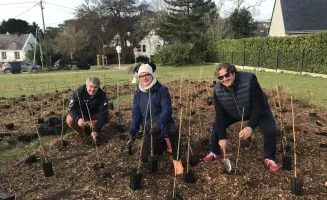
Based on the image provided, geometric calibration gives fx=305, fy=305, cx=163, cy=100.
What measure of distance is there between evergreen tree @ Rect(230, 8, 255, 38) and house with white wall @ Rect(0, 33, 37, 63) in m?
33.2

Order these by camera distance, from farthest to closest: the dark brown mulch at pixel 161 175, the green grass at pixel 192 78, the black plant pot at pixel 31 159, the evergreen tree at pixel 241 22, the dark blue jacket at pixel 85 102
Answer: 1. the evergreen tree at pixel 241 22
2. the green grass at pixel 192 78
3. the dark blue jacket at pixel 85 102
4. the black plant pot at pixel 31 159
5. the dark brown mulch at pixel 161 175

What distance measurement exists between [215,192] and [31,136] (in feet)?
9.84

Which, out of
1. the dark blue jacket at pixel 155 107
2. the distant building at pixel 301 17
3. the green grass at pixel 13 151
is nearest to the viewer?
the dark blue jacket at pixel 155 107

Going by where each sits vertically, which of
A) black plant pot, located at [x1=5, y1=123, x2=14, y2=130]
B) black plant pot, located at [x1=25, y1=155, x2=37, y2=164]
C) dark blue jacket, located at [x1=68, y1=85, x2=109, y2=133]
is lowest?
black plant pot, located at [x1=25, y1=155, x2=37, y2=164]

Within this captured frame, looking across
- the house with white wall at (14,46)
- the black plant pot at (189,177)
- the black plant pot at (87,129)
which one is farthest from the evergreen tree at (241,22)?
the house with white wall at (14,46)

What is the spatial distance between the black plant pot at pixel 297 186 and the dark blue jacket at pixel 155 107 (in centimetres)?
131

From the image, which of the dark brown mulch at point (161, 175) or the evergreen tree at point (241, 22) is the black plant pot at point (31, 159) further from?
the evergreen tree at point (241, 22)

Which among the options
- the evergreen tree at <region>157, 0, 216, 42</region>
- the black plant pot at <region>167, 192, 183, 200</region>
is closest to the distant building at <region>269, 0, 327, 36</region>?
the evergreen tree at <region>157, 0, 216, 42</region>

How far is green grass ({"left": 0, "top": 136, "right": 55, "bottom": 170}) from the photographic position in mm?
3645

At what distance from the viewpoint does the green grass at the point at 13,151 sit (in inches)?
144

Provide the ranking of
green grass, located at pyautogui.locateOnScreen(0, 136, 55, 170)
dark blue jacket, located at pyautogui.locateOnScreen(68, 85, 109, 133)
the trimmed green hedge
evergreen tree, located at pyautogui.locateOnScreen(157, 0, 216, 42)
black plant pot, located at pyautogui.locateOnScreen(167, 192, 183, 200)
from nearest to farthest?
black plant pot, located at pyautogui.locateOnScreen(167, 192, 183, 200), green grass, located at pyautogui.locateOnScreen(0, 136, 55, 170), dark blue jacket, located at pyautogui.locateOnScreen(68, 85, 109, 133), the trimmed green hedge, evergreen tree, located at pyautogui.locateOnScreen(157, 0, 216, 42)

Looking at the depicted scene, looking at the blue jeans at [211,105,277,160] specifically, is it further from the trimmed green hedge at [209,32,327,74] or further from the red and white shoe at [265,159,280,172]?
the trimmed green hedge at [209,32,327,74]

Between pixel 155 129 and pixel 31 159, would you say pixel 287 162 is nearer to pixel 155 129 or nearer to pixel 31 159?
pixel 155 129

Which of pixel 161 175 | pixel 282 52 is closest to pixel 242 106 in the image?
pixel 161 175
